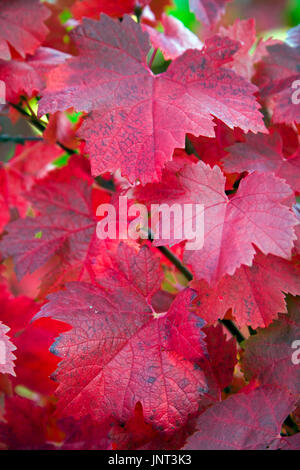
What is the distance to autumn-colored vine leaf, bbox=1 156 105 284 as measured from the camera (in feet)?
2.16

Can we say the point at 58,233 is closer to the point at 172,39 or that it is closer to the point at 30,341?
the point at 30,341

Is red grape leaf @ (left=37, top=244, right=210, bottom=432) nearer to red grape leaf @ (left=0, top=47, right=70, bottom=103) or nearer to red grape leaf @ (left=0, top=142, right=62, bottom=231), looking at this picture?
red grape leaf @ (left=0, top=47, right=70, bottom=103)

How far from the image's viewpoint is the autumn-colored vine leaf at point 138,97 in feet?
1.70

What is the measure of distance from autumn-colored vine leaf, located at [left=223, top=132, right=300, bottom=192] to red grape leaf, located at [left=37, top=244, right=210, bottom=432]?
173 mm

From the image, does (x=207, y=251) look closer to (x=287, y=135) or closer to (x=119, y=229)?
(x=119, y=229)

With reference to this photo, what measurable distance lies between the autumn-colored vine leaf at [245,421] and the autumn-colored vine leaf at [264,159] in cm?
25

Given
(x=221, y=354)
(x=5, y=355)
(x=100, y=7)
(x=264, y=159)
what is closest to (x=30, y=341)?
(x=5, y=355)

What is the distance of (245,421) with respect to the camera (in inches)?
19.9

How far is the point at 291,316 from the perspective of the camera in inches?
22.6

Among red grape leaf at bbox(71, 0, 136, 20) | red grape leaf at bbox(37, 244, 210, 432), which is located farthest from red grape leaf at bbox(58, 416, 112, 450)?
red grape leaf at bbox(71, 0, 136, 20)

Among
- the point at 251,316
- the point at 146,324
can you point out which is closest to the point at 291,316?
the point at 251,316

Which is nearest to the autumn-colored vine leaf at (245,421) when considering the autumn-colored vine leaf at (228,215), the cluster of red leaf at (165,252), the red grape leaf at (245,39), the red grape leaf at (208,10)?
the cluster of red leaf at (165,252)

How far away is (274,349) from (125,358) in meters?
0.19

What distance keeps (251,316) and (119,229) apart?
0.20 metres
